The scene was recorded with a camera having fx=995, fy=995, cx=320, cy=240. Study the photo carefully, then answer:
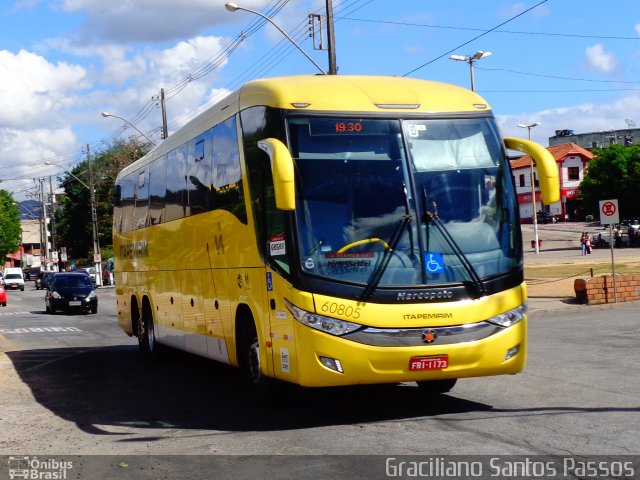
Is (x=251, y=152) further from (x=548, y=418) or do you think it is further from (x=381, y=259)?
(x=548, y=418)

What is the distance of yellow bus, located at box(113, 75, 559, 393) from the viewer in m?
9.41

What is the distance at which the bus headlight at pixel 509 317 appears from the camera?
32.1 ft

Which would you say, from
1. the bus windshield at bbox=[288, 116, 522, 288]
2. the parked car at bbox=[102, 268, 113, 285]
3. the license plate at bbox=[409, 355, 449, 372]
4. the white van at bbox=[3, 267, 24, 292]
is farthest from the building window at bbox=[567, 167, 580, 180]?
the license plate at bbox=[409, 355, 449, 372]

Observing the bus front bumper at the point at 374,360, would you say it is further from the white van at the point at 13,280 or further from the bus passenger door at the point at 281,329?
the white van at the point at 13,280

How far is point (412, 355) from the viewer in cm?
943

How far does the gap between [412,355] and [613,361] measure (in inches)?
224

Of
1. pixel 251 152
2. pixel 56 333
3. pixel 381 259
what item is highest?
pixel 251 152

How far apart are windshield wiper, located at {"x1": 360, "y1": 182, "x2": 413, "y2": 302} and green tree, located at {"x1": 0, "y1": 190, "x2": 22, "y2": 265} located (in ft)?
421

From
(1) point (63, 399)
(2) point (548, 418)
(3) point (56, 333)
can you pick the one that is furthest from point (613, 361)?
(3) point (56, 333)

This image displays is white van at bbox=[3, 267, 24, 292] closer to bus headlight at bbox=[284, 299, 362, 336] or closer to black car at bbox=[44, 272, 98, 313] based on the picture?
black car at bbox=[44, 272, 98, 313]

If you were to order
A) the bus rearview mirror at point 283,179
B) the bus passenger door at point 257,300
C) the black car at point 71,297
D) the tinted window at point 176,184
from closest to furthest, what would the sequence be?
1. the bus rearview mirror at point 283,179
2. the bus passenger door at point 257,300
3. the tinted window at point 176,184
4. the black car at point 71,297

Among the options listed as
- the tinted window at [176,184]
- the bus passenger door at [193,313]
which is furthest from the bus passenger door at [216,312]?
the tinted window at [176,184]

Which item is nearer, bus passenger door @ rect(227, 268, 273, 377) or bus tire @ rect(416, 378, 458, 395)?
bus passenger door @ rect(227, 268, 273, 377)

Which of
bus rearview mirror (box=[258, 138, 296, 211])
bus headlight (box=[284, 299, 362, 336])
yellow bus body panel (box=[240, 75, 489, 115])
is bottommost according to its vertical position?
bus headlight (box=[284, 299, 362, 336])
